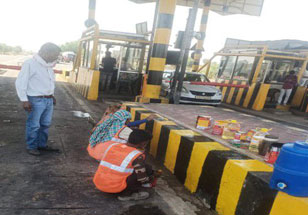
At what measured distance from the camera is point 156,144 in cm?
421

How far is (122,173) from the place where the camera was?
2721 millimetres

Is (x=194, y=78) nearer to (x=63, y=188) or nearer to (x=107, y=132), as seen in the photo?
(x=107, y=132)

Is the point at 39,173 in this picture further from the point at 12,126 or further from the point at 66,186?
the point at 12,126

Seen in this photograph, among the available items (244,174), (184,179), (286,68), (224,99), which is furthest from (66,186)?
(286,68)

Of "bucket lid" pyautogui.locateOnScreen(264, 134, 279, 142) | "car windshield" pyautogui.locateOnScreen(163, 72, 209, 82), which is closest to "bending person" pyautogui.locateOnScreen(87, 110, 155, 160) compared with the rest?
"bucket lid" pyautogui.locateOnScreen(264, 134, 279, 142)

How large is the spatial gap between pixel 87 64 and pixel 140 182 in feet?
30.5

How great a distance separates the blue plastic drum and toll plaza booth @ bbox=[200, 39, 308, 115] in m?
9.27

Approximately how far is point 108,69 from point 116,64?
1.33ft

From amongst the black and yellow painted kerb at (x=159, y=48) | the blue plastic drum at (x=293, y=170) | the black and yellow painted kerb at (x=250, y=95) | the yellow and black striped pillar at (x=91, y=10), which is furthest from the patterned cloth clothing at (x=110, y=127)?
the yellow and black striped pillar at (x=91, y=10)

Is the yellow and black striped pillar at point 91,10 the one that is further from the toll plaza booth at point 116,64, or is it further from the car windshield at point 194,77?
the car windshield at point 194,77

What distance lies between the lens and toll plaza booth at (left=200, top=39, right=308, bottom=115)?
10.9m

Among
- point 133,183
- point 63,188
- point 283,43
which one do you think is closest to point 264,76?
point 283,43

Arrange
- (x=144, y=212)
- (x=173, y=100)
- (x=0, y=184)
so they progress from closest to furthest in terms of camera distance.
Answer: (x=144, y=212)
(x=0, y=184)
(x=173, y=100)

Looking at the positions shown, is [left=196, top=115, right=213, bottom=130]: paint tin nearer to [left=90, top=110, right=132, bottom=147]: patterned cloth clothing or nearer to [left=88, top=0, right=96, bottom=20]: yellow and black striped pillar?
[left=90, top=110, right=132, bottom=147]: patterned cloth clothing
